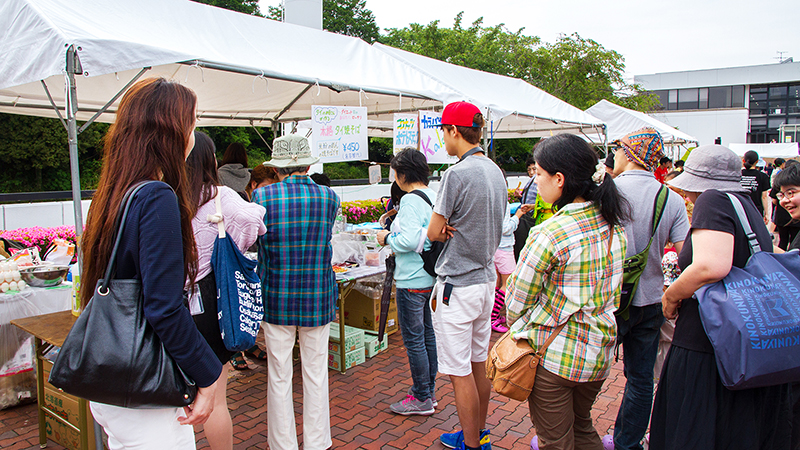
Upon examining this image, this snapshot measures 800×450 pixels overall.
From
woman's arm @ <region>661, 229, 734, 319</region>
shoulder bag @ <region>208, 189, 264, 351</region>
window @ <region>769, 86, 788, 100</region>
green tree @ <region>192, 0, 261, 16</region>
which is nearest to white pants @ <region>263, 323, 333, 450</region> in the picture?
shoulder bag @ <region>208, 189, 264, 351</region>

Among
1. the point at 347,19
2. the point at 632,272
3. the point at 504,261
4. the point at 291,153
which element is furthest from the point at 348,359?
the point at 347,19

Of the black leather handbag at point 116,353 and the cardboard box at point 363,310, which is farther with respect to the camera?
the cardboard box at point 363,310

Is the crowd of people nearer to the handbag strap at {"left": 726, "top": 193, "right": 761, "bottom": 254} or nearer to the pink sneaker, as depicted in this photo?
the handbag strap at {"left": 726, "top": 193, "right": 761, "bottom": 254}

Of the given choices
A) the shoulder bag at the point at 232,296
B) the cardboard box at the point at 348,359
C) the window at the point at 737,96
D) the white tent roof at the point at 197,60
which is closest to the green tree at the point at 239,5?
the white tent roof at the point at 197,60

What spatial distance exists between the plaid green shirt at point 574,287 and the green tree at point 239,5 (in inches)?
1138

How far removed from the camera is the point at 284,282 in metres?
2.82

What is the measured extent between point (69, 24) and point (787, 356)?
4.16 metres

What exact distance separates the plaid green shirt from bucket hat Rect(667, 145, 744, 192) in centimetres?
43

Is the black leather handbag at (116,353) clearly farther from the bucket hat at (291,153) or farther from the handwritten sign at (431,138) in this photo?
the handwritten sign at (431,138)

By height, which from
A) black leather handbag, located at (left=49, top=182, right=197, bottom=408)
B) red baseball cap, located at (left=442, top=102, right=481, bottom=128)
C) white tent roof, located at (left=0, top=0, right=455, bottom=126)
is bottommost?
black leather handbag, located at (left=49, top=182, right=197, bottom=408)

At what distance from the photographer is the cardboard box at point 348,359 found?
4367mm

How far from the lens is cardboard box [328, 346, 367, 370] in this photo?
4367 mm

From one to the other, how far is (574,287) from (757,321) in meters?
0.64

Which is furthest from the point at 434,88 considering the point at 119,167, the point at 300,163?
the point at 119,167
